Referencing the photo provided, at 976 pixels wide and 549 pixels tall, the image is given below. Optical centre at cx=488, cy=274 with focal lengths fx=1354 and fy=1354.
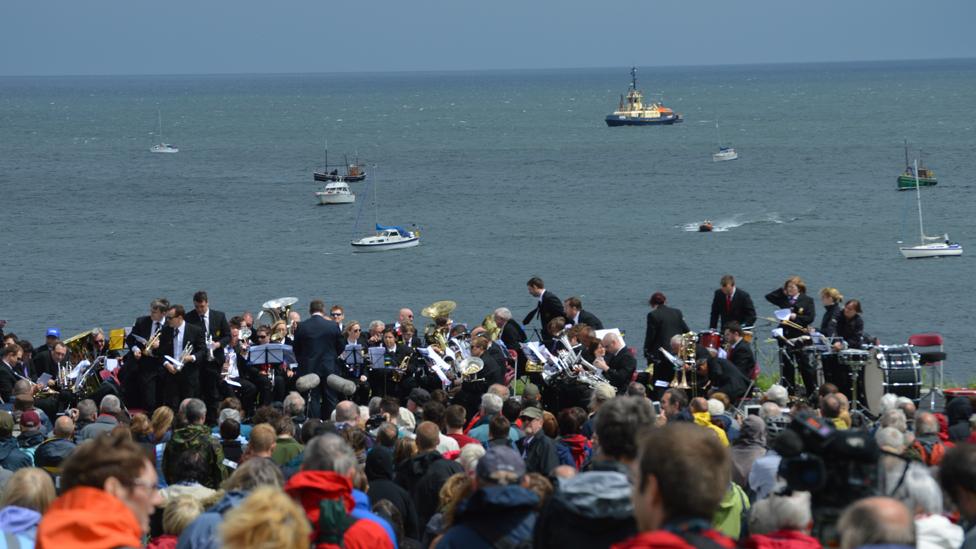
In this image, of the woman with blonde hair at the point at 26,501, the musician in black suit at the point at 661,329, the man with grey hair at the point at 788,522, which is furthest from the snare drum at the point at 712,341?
the woman with blonde hair at the point at 26,501

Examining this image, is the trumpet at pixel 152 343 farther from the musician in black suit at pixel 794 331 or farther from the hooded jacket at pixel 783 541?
the hooded jacket at pixel 783 541

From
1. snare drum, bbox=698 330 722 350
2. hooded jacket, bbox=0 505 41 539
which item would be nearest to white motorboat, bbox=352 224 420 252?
snare drum, bbox=698 330 722 350

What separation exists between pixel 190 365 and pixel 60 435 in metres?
5.15

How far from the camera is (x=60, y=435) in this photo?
10.5m

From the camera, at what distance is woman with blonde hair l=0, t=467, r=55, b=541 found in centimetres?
629

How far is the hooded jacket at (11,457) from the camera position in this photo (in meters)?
10.4

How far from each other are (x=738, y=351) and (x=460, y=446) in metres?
6.05

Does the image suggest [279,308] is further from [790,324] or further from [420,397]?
[790,324]

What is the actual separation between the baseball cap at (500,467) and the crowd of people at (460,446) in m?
0.01

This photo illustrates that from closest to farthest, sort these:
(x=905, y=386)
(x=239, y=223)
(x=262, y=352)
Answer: (x=905, y=386) < (x=262, y=352) < (x=239, y=223)

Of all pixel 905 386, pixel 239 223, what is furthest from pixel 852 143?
pixel 905 386

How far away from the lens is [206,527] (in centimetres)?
673

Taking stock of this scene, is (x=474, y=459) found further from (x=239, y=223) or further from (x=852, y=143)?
(x=852, y=143)

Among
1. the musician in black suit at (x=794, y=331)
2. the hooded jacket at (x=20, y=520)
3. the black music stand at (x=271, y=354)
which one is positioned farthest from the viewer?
the musician in black suit at (x=794, y=331)
